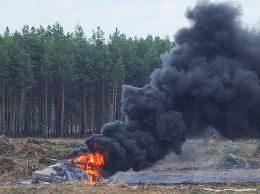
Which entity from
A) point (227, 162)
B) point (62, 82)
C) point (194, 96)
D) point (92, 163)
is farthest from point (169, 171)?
point (62, 82)

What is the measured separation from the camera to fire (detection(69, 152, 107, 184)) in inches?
1475

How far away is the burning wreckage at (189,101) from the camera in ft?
124

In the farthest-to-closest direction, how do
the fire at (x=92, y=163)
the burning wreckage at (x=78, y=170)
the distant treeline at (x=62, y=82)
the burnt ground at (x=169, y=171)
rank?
the distant treeline at (x=62, y=82), the burning wreckage at (x=78, y=170), the fire at (x=92, y=163), the burnt ground at (x=169, y=171)

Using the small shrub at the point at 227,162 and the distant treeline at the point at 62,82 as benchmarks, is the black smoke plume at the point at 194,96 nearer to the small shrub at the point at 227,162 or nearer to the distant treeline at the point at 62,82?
the small shrub at the point at 227,162

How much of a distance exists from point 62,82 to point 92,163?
38934 mm

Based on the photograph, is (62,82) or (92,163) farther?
(62,82)

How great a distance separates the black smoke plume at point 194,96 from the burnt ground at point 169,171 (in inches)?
108

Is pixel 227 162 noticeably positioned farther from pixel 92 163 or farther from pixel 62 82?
pixel 62 82

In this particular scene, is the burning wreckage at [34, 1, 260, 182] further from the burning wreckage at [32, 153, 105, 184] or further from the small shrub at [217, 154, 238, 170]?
the small shrub at [217, 154, 238, 170]

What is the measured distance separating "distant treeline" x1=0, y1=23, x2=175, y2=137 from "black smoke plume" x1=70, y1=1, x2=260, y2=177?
3396 cm

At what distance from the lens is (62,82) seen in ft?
248

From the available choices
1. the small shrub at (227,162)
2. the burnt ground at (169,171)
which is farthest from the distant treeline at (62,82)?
the small shrub at (227,162)

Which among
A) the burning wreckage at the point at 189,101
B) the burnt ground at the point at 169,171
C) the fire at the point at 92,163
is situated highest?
the burning wreckage at the point at 189,101

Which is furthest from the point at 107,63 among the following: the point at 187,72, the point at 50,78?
the point at 187,72
